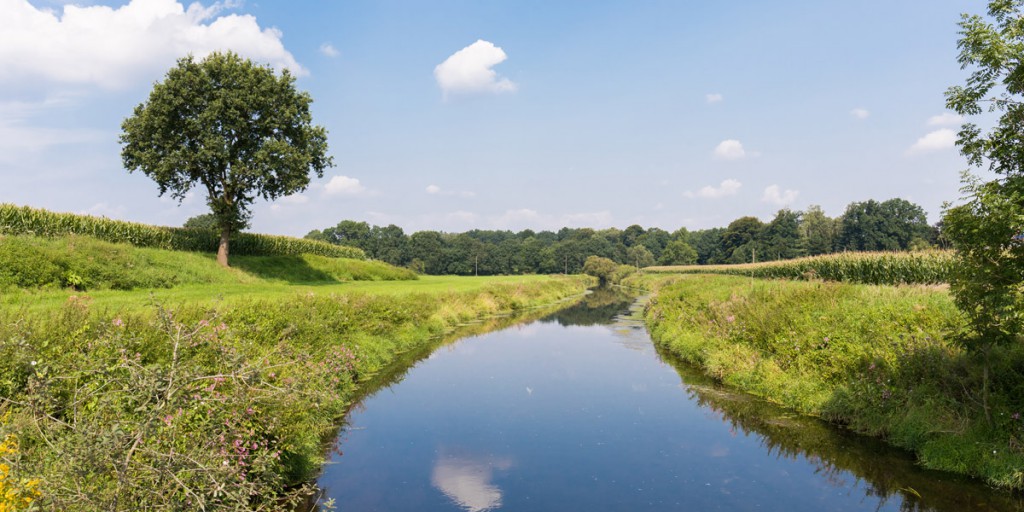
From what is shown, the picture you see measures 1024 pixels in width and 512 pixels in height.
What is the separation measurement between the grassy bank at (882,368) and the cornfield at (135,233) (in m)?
35.4

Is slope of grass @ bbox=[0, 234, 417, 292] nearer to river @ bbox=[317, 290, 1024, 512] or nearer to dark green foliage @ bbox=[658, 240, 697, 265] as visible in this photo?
river @ bbox=[317, 290, 1024, 512]

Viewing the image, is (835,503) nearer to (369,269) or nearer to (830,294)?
(830,294)

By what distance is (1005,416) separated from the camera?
888cm

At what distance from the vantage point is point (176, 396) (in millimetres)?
4457

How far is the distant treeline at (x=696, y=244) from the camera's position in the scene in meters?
106

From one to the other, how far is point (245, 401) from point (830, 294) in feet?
53.7

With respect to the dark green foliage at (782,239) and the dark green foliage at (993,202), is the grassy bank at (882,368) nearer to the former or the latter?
the dark green foliage at (993,202)

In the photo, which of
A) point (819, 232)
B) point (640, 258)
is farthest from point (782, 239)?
point (640, 258)

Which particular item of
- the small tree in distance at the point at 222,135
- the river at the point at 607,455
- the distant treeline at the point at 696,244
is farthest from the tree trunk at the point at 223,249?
the distant treeline at the point at 696,244

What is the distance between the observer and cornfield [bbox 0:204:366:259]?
95.1 ft

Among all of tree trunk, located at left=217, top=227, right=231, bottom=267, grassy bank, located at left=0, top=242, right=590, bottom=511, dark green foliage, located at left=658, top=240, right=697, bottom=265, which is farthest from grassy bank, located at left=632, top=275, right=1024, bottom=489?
dark green foliage, located at left=658, top=240, right=697, bottom=265

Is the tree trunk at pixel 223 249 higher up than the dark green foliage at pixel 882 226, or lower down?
lower down

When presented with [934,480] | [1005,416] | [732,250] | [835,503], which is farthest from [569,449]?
[732,250]

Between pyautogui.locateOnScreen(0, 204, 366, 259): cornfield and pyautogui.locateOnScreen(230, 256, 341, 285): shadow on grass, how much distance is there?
2916 millimetres
